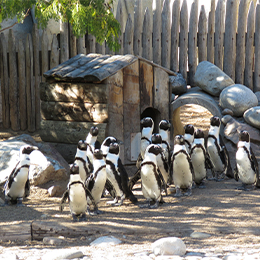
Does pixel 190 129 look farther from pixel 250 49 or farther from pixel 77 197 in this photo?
pixel 250 49

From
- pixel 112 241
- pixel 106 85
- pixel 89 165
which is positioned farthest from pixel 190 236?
pixel 106 85

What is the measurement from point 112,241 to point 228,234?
1193 millimetres

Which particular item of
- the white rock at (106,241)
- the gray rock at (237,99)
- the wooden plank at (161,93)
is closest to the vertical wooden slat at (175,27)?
the gray rock at (237,99)

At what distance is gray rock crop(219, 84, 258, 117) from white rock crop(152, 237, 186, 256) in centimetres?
602

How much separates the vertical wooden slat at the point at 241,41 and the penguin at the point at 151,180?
5804 millimetres

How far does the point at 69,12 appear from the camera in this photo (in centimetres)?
634

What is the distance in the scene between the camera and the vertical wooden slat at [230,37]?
993 cm

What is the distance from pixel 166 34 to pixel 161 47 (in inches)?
13.6

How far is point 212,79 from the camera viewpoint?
953 centimetres

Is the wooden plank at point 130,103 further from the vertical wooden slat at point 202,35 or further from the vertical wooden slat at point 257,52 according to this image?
the vertical wooden slat at point 257,52

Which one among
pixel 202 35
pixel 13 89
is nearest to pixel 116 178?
pixel 13 89

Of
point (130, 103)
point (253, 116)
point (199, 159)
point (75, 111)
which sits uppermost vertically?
point (130, 103)

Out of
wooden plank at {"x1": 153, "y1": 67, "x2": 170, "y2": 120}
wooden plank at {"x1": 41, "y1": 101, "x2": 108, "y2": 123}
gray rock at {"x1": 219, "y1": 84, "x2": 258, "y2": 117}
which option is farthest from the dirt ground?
gray rock at {"x1": 219, "y1": 84, "x2": 258, "y2": 117}

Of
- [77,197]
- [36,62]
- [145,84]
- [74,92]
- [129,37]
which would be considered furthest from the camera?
[129,37]
